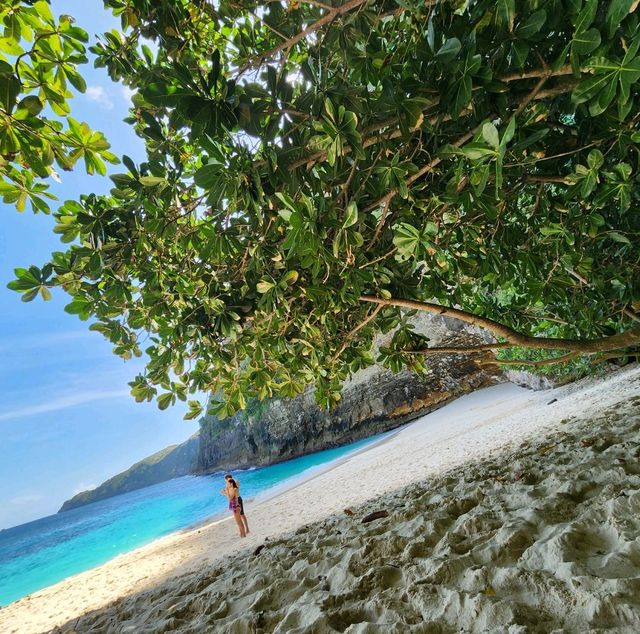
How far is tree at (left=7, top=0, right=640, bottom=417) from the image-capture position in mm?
1254

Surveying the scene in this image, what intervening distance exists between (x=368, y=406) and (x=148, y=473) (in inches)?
2394

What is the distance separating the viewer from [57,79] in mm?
1269

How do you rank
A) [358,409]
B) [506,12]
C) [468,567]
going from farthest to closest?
[358,409] → [468,567] → [506,12]

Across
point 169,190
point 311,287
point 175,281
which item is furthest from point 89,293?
point 311,287

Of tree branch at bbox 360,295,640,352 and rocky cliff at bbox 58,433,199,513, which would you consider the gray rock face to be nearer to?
tree branch at bbox 360,295,640,352

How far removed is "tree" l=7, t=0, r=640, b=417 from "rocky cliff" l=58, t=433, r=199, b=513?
56368mm

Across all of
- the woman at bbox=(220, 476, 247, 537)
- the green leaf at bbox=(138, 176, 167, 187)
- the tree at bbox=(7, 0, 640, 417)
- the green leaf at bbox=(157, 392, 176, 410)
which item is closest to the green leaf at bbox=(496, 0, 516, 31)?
the tree at bbox=(7, 0, 640, 417)

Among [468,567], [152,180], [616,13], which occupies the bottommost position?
[468,567]

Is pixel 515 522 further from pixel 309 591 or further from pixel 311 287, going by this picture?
pixel 311 287

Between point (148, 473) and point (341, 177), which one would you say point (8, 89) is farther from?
point (148, 473)

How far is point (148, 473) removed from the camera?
67250mm

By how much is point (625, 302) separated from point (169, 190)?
A: 3.05 m

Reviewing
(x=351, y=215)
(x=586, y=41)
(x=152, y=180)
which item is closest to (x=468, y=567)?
(x=351, y=215)

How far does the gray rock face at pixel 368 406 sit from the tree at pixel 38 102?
16121 mm
